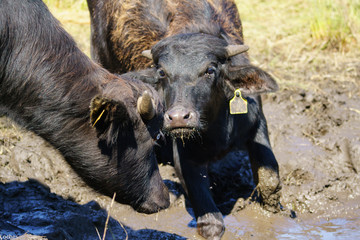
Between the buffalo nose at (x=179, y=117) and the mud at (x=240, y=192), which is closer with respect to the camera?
the buffalo nose at (x=179, y=117)

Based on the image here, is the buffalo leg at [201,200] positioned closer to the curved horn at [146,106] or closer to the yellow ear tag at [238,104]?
the yellow ear tag at [238,104]

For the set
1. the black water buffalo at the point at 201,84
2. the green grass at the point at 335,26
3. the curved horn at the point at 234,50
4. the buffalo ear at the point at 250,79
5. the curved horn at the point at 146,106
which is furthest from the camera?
the green grass at the point at 335,26

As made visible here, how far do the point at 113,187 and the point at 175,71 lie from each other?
1186 millimetres

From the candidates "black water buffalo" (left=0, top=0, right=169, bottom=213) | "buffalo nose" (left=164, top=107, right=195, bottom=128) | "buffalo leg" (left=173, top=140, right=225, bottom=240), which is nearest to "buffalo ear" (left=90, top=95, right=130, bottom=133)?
"black water buffalo" (left=0, top=0, right=169, bottom=213)

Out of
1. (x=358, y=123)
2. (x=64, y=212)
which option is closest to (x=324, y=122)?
(x=358, y=123)

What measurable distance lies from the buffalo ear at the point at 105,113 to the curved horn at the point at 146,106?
0.10 meters

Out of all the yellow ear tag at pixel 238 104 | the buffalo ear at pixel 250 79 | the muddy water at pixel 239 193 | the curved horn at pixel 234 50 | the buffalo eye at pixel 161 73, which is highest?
the curved horn at pixel 234 50

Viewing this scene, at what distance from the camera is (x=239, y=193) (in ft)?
20.0

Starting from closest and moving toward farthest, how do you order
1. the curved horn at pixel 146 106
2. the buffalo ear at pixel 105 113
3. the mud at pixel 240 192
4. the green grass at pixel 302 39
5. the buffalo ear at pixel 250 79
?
the buffalo ear at pixel 105 113 < the curved horn at pixel 146 106 < the buffalo ear at pixel 250 79 < the mud at pixel 240 192 < the green grass at pixel 302 39

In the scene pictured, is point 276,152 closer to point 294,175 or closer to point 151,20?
point 294,175

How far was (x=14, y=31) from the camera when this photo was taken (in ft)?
12.5

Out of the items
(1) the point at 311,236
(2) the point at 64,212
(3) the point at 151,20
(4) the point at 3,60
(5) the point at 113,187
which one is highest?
(4) the point at 3,60

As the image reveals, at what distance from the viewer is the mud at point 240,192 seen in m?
5.21

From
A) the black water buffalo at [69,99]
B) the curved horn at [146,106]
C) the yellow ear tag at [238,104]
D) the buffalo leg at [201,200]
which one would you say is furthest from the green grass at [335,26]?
the curved horn at [146,106]
